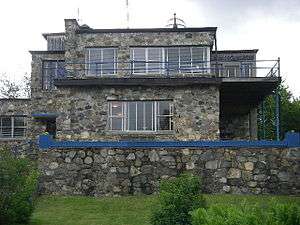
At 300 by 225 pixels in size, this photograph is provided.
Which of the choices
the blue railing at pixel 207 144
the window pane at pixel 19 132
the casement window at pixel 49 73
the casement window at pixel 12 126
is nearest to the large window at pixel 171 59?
the casement window at pixel 49 73

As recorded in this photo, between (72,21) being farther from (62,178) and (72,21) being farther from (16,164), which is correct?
(16,164)

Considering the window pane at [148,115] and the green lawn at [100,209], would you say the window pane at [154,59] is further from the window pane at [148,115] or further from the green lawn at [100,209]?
the green lawn at [100,209]

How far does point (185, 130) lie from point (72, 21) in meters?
8.60

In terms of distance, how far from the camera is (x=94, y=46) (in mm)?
28656

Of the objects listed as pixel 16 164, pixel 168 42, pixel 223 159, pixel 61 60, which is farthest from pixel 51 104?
pixel 16 164

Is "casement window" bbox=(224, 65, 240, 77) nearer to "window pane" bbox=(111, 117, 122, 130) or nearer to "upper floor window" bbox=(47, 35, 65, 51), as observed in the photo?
"window pane" bbox=(111, 117, 122, 130)

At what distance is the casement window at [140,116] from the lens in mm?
26391

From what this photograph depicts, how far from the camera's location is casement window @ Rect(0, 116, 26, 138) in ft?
112

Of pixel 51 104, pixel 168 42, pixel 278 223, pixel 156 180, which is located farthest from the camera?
pixel 51 104

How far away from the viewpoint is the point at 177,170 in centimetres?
1977

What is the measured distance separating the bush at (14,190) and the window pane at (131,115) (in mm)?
12529

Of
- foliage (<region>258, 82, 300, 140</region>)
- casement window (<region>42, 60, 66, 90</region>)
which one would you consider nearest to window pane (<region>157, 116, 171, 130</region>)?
casement window (<region>42, 60, 66, 90</region>)

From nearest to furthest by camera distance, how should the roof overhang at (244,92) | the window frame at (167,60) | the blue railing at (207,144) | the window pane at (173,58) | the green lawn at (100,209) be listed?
1. the green lawn at (100,209)
2. the blue railing at (207,144)
3. the roof overhang at (244,92)
4. the window frame at (167,60)
5. the window pane at (173,58)

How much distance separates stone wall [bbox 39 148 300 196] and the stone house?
6216 mm
